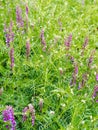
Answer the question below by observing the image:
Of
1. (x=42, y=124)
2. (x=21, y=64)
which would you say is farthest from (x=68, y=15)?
(x=42, y=124)

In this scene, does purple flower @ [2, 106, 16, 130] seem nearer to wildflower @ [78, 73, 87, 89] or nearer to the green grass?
the green grass

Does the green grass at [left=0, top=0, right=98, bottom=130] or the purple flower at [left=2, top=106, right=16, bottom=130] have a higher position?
the green grass at [left=0, top=0, right=98, bottom=130]

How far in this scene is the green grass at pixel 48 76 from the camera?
2924mm

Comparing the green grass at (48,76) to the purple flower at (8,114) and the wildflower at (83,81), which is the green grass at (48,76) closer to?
the wildflower at (83,81)

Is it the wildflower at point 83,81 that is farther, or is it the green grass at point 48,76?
the wildflower at point 83,81

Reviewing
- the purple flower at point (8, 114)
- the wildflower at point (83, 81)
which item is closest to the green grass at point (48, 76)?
the wildflower at point (83, 81)

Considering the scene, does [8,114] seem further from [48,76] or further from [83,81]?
[83,81]

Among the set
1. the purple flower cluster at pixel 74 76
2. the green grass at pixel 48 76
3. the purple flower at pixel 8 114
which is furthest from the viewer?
the purple flower cluster at pixel 74 76

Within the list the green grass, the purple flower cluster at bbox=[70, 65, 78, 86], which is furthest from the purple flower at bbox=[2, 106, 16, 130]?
the purple flower cluster at bbox=[70, 65, 78, 86]

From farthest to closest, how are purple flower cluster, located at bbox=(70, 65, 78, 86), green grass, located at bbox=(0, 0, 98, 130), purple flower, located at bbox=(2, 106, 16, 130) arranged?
purple flower cluster, located at bbox=(70, 65, 78, 86) < green grass, located at bbox=(0, 0, 98, 130) < purple flower, located at bbox=(2, 106, 16, 130)

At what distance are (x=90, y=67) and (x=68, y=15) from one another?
156 cm

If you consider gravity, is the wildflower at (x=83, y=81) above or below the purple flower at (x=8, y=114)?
above

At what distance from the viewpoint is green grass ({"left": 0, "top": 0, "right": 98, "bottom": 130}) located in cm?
292

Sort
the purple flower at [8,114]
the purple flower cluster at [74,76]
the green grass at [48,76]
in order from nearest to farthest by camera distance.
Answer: the purple flower at [8,114] < the green grass at [48,76] < the purple flower cluster at [74,76]
